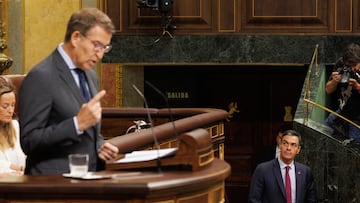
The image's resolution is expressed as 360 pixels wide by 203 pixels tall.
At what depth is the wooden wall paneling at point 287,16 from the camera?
36.1ft

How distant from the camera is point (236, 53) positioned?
11117 mm

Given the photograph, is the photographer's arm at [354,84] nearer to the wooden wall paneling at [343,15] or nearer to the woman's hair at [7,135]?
the wooden wall paneling at [343,15]

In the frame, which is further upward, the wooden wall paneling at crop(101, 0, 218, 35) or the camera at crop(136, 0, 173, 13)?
the camera at crop(136, 0, 173, 13)

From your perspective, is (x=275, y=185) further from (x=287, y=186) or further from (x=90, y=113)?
(x=90, y=113)

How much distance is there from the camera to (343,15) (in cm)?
1097

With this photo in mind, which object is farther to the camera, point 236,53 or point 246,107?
point 246,107

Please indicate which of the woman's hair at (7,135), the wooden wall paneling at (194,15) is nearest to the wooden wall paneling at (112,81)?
the wooden wall paneling at (194,15)

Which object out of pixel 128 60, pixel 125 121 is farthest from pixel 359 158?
pixel 128 60

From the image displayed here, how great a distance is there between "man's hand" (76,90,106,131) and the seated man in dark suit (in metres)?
4.02

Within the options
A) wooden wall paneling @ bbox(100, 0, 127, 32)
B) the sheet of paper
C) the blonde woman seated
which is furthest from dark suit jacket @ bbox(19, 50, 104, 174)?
wooden wall paneling @ bbox(100, 0, 127, 32)

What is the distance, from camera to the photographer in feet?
29.0

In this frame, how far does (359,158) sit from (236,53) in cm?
283

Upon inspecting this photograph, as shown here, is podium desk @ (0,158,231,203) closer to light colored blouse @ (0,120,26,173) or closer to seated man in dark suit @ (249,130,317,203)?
light colored blouse @ (0,120,26,173)

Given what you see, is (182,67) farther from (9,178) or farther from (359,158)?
(9,178)
